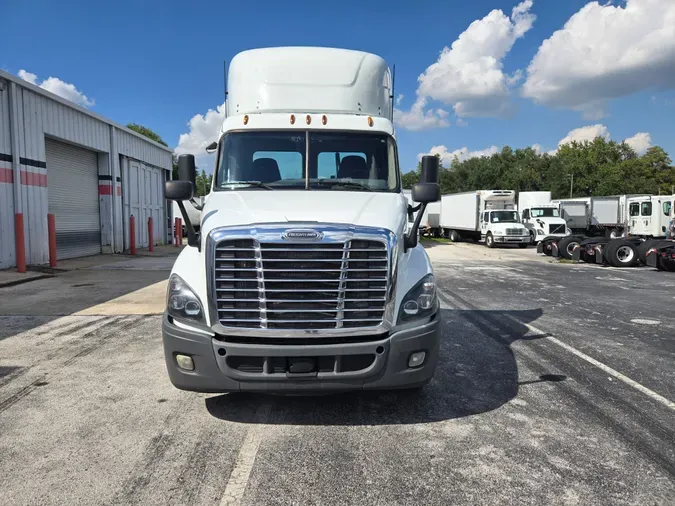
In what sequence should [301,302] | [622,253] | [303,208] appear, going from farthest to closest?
[622,253] < [303,208] < [301,302]

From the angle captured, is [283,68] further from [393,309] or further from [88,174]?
[88,174]

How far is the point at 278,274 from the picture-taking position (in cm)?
363

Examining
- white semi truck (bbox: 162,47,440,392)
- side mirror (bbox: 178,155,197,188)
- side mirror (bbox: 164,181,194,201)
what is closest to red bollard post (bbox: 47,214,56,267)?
side mirror (bbox: 178,155,197,188)

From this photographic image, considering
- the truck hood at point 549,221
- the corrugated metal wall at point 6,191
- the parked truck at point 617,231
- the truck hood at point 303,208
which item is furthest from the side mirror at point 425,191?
the truck hood at point 549,221

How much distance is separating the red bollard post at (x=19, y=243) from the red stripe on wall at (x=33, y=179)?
4.30 feet

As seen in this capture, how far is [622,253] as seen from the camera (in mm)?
16734

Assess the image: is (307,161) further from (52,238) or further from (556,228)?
(556,228)

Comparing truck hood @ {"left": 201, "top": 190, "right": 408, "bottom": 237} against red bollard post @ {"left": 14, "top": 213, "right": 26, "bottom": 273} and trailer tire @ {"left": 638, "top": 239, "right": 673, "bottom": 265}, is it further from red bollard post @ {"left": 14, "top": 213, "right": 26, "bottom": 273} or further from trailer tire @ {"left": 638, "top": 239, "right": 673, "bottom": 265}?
trailer tire @ {"left": 638, "top": 239, "right": 673, "bottom": 265}

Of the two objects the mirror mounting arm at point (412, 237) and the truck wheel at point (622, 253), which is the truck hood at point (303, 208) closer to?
the mirror mounting arm at point (412, 237)

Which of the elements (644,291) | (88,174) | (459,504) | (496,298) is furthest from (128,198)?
(459,504)

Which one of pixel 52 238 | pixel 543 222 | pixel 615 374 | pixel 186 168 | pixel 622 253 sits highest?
pixel 186 168

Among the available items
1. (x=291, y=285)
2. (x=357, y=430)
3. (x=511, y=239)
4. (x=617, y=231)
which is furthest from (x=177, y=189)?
(x=617, y=231)

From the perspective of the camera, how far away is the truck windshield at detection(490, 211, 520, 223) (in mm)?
28766

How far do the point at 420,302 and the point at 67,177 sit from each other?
1692cm
